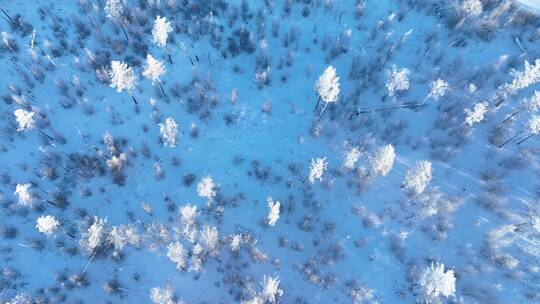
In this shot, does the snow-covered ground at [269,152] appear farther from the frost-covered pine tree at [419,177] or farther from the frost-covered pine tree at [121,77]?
the frost-covered pine tree at [121,77]

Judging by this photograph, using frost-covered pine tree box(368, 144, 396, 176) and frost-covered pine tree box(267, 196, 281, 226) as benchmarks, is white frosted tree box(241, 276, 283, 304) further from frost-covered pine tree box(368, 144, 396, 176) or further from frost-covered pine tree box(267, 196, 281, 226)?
frost-covered pine tree box(368, 144, 396, 176)

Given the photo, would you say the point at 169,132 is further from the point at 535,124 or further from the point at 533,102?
the point at 533,102

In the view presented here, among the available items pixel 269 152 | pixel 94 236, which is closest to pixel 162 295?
pixel 94 236

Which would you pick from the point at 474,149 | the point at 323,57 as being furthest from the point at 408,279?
the point at 323,57

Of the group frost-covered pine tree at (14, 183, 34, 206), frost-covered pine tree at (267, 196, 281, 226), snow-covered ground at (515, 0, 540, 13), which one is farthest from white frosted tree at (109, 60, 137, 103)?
snow-covered ground at (515, 0, 540, 13)

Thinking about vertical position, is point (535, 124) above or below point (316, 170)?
above

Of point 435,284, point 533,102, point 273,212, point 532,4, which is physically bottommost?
point 435,284
